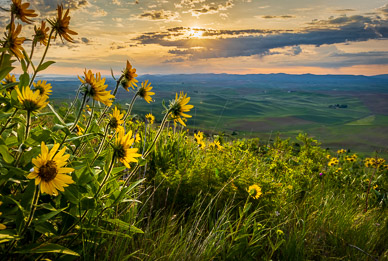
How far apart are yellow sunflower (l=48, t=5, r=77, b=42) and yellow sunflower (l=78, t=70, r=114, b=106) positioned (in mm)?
297

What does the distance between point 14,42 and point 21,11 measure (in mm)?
188

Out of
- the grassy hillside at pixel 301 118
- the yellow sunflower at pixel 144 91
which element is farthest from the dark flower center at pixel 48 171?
the grassy hillside at pixel 301 118

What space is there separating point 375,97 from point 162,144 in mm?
227661

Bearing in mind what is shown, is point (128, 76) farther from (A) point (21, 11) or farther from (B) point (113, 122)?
(A) point (21, 11)

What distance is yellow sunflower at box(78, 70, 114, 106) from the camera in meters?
1.72

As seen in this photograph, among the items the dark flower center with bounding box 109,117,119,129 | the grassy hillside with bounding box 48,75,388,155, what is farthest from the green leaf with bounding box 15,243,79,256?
the grassy hillside with bounding box 48,75,388,155

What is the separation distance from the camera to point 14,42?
171 centimetres

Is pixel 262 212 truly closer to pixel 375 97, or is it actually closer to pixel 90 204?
pixel 90 204

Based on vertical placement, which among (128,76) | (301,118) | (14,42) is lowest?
(301,118)

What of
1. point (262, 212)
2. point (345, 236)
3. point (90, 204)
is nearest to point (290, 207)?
point (262, 212)

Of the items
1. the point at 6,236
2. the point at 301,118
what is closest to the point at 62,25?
the point at 6,236

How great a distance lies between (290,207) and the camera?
3.24m

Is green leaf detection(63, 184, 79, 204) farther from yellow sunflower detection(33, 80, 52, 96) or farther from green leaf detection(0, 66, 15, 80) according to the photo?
yellow sunflower detection(33, 80, 52, 96)

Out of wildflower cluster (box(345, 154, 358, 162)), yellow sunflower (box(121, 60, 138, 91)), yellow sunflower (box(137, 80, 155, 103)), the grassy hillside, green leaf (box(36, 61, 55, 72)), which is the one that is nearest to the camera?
green leaf (box(36, 61, 55, 72))
